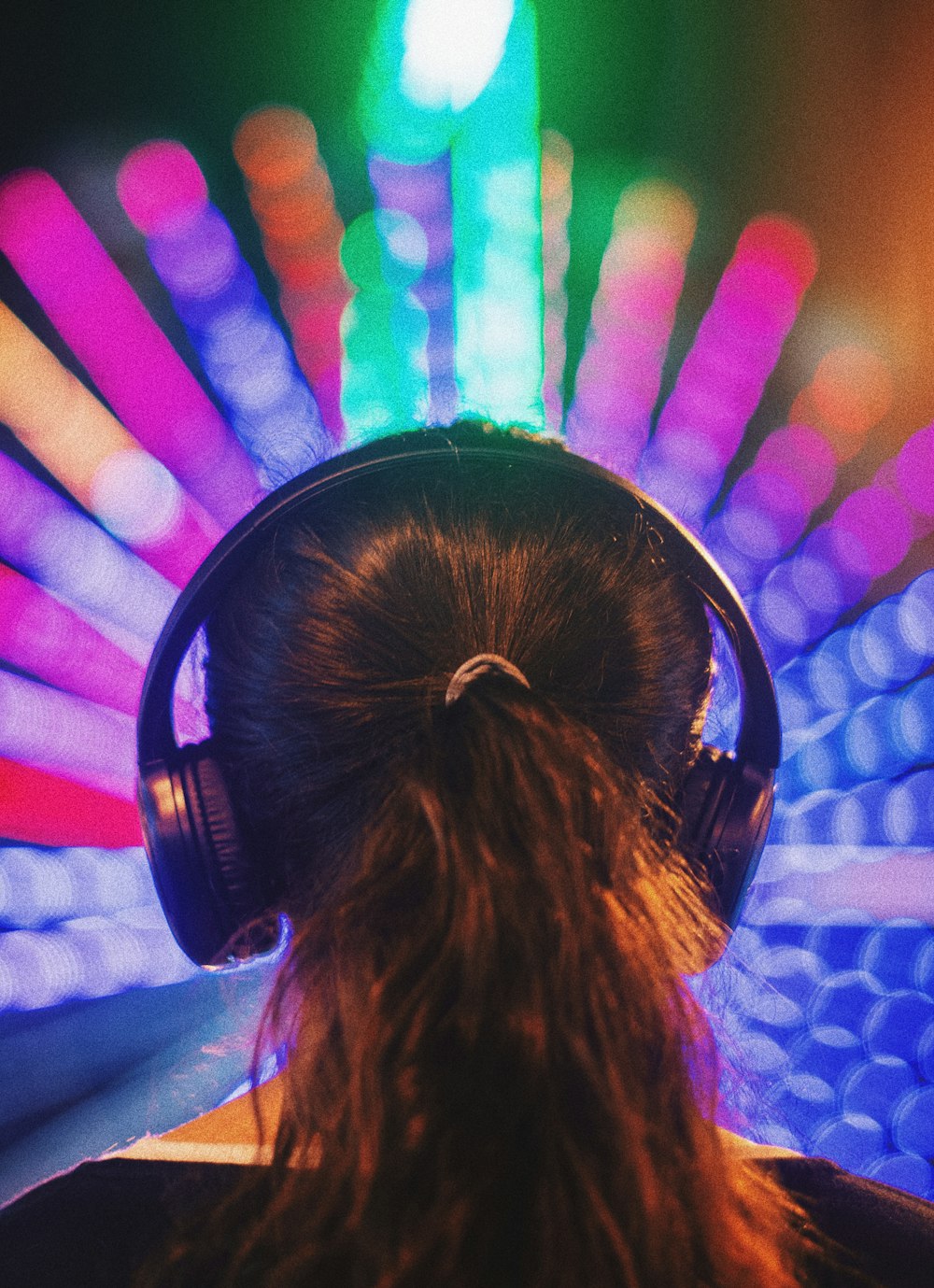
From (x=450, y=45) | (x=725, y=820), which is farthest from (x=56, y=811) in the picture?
(x=450, y=45)

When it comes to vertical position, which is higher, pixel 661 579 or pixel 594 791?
pixel 661 579

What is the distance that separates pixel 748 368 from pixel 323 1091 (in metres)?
2.10

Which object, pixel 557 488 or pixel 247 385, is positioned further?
pixel 247 385

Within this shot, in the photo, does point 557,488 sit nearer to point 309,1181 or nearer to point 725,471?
point 309,1181

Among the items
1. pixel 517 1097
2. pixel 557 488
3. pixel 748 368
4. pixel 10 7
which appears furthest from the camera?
pixel 748 368

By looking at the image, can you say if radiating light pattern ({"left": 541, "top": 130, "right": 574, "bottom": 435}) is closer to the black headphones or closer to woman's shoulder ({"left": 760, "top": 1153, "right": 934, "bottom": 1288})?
the black headphones

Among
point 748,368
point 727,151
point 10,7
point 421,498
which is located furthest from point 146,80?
point 421,498

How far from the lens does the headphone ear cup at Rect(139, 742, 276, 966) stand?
455 millimetres

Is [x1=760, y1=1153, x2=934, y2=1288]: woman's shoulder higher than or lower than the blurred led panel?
lower

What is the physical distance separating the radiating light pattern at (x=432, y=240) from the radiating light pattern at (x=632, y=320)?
1.28 ft

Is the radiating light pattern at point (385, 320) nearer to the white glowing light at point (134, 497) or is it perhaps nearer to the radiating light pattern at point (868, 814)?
the white glowing light at point (134, 497)

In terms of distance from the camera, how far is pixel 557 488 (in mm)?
433

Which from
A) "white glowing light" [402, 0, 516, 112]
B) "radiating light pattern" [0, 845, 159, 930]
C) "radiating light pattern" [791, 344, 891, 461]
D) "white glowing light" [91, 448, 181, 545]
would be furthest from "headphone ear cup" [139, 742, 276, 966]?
"radiating light pattern" [791, 344, 891, 461]

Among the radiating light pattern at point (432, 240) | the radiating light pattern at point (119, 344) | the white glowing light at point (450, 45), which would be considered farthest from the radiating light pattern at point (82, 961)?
the white glowing light at point (450, 45)
